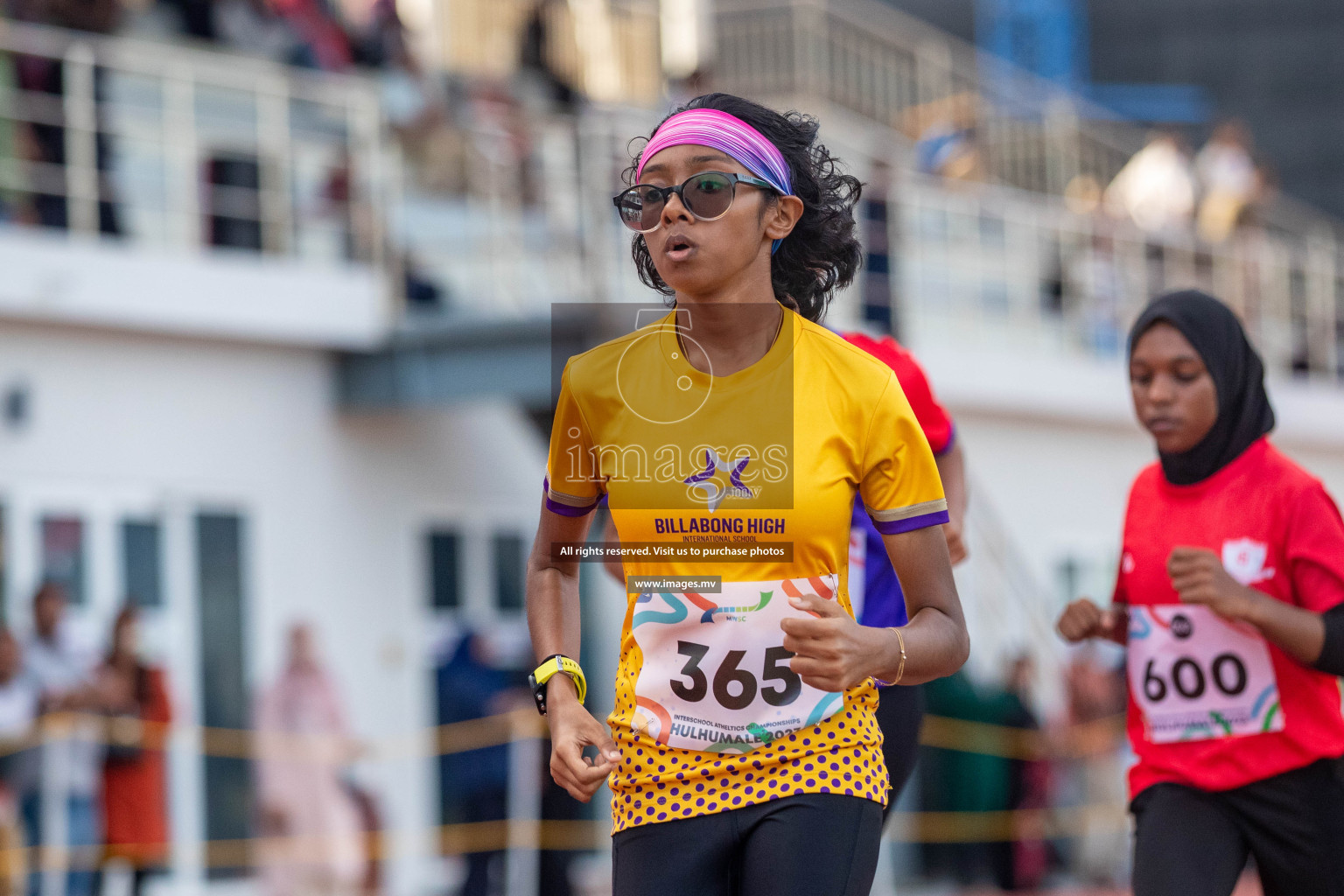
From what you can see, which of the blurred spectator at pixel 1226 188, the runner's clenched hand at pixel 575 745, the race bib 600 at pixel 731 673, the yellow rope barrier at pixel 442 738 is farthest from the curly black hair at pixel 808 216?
the blurred spectator at pixel 1226 188

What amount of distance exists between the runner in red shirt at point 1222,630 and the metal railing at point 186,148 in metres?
8.73

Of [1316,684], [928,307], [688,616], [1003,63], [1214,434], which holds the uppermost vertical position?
[1003,63]

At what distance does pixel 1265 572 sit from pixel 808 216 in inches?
63.5

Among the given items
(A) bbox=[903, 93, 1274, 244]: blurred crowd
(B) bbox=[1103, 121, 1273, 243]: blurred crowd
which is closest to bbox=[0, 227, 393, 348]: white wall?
(A) bbox=[903, 93, 1274, 244]: blurred crowd

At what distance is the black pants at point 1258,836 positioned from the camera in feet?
14.6

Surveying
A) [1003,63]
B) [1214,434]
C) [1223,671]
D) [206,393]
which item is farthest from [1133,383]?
[1003,63]

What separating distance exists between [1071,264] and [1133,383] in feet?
45.8

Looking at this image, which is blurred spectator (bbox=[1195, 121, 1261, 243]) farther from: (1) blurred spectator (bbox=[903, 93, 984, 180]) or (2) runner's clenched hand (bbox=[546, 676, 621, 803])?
(2) runner's clenched hand (bbox=[546, 676, 621, 803])

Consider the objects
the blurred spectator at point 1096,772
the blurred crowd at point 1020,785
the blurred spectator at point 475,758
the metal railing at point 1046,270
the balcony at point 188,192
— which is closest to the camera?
the blurred spectator at point 475,758

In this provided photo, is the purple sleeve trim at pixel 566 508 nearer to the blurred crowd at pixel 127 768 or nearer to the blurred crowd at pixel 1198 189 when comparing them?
the blurred crowd at pixel 127 768

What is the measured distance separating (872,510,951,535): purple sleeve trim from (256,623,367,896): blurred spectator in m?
8.82

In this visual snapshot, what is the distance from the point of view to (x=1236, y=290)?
19312 mm

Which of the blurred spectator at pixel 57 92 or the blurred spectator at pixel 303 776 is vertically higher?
the blurred spectator at pixel 57 92

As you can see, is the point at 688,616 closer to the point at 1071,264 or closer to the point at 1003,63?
the point at 1071,264
